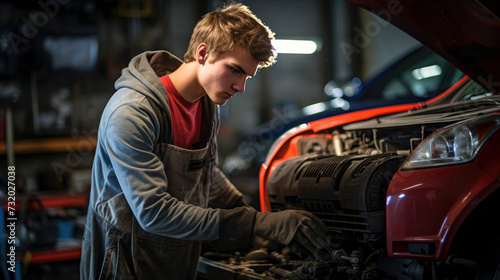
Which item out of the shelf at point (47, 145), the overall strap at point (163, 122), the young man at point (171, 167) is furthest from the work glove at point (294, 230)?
the shelf at point (47, 145)

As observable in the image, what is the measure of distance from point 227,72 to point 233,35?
0.41ft

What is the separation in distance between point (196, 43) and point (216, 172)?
1.99ft

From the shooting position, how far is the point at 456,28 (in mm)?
1833

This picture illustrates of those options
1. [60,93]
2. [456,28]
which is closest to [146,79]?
[456,28]

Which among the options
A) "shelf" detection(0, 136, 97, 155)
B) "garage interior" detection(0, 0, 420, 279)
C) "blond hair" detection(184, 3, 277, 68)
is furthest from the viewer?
"shelf" detection(0, 136, 97, 155)

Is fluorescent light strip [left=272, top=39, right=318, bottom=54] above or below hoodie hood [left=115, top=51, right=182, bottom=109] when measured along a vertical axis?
above

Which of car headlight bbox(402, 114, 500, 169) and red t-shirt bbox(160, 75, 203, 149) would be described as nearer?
car headlight bbox(402, 114, 500, 169)

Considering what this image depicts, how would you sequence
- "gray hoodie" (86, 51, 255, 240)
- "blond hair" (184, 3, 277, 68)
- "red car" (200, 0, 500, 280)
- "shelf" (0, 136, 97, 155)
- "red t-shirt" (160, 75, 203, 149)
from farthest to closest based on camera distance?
"shelf" (0, 136, 97, 155)
"red t-shirt" (160, 75, 203, 149)
"blond hair" (184, 3, 277, 68)
"gray hoodie" (86, 51, 255, 240)
"red car" (200, 0, 500, 280)

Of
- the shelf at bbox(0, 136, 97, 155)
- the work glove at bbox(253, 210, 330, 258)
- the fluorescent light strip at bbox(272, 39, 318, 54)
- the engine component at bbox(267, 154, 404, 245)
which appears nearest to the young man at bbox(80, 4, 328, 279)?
the work glove at bbox(253, 210, 330, 258)

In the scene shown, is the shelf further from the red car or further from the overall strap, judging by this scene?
the overall strap

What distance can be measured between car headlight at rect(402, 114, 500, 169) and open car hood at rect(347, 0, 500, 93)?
15.2 inches

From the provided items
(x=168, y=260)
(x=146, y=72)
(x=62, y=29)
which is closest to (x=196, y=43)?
(x=146, y=72)

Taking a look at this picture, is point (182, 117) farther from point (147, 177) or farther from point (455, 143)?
point (455, 143)

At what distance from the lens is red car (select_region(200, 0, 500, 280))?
1449 millimetres
